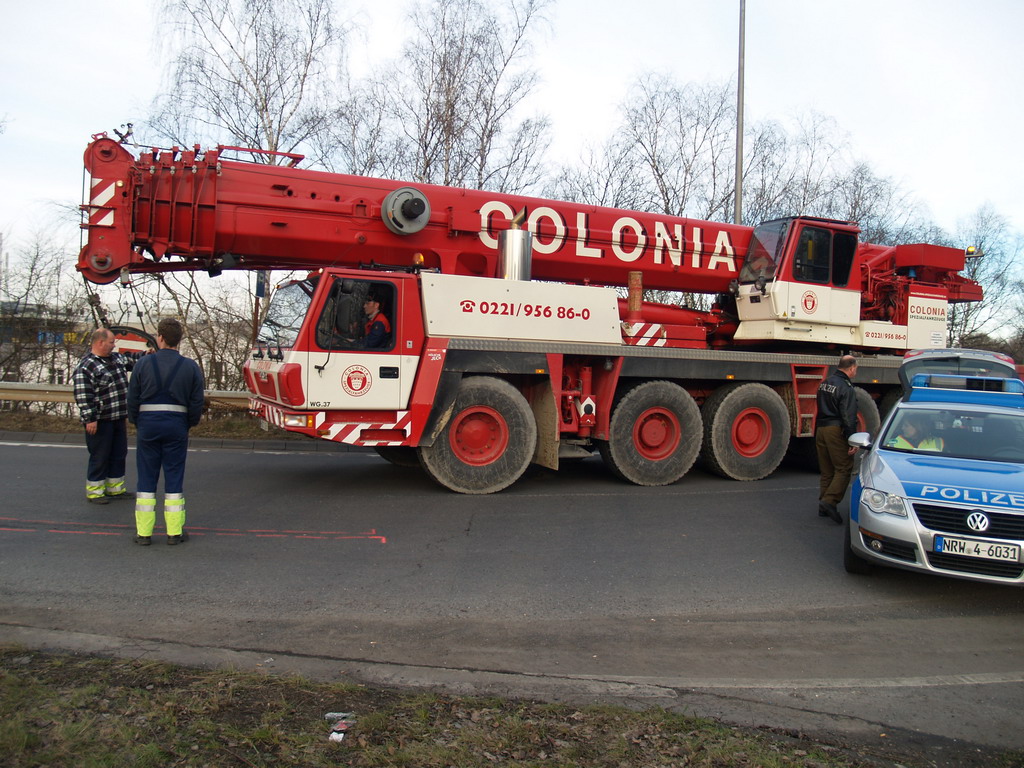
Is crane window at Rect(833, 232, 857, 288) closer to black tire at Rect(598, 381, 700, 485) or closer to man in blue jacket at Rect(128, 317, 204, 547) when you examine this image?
black tire at Rect(598, 381, 700, 485)

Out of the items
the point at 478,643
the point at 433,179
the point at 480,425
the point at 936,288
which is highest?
the point at 433,179

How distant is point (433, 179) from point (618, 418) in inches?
399

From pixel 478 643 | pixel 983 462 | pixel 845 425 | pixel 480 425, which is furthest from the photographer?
pixel 480 425

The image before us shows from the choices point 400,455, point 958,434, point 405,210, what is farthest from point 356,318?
point 958,434

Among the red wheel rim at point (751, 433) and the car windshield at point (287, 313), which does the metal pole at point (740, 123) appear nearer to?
the red wheel rim at point (751, 433)

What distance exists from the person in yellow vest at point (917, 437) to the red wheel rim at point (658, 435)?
10.6ft

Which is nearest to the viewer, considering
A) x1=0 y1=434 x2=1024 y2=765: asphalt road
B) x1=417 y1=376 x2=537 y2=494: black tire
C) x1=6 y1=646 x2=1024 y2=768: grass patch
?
x1=6 y1=646 x2=1024 y2=768: grass patch

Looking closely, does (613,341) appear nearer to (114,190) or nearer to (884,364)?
(884,364)

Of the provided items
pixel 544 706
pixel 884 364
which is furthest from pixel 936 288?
pixel 544 706

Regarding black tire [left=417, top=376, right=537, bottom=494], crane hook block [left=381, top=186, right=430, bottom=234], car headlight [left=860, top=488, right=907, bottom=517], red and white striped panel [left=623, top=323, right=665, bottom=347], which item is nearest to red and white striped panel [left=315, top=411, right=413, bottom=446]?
black tire [left=417, top=376, right=537, bottom=494]

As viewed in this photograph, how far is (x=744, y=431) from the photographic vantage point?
1023cm

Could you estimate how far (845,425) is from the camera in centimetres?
783

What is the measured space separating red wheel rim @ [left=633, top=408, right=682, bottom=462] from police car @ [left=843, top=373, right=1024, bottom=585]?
3000 millimetres

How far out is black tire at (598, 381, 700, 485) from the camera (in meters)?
9.30
